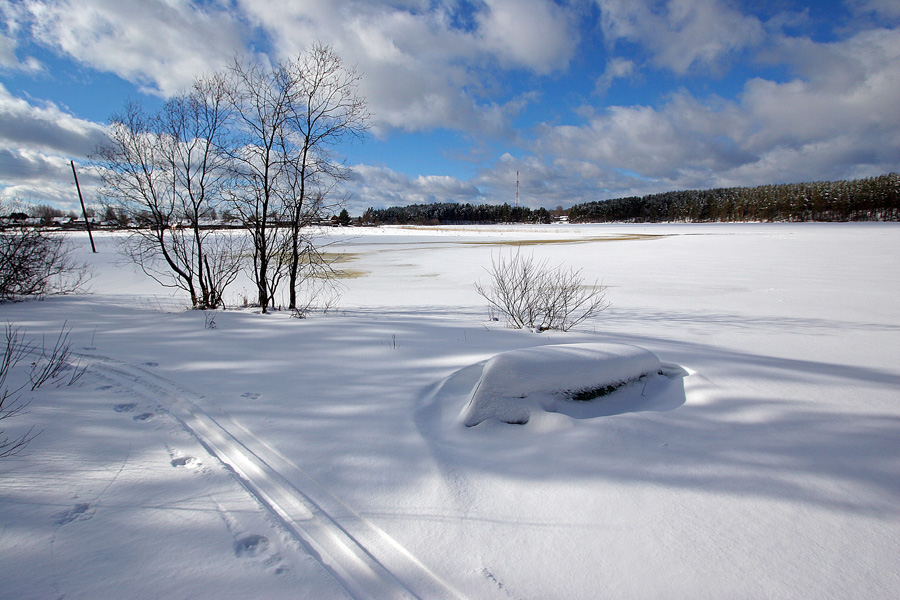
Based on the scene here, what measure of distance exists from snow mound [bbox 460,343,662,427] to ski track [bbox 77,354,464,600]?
122 cm

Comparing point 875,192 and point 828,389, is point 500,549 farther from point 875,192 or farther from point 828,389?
point 875,192

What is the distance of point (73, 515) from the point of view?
84.5 inches

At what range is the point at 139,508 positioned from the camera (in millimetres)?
2227

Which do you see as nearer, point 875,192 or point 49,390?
point 49,390

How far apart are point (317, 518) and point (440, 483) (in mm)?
763

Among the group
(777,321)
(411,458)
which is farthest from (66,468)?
(777,321)

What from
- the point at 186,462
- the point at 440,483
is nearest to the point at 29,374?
the point at 186,462

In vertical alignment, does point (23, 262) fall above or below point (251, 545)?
above

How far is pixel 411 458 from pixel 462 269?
18.9 m

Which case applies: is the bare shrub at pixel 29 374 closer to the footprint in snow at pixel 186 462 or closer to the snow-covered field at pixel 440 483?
the snow-covered field at pixel 440 483

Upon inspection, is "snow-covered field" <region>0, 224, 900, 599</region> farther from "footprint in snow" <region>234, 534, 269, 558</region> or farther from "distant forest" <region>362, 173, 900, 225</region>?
"distant forest" <region>362, 173, 900, 225</region>

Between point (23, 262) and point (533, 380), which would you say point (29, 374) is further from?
point (23, 262)

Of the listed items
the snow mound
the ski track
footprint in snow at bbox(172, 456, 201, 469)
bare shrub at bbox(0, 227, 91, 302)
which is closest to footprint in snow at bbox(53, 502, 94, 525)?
footprint in snow at bbox(172, 456, 201, 469)

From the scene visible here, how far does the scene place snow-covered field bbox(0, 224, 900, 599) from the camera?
1.82 m
